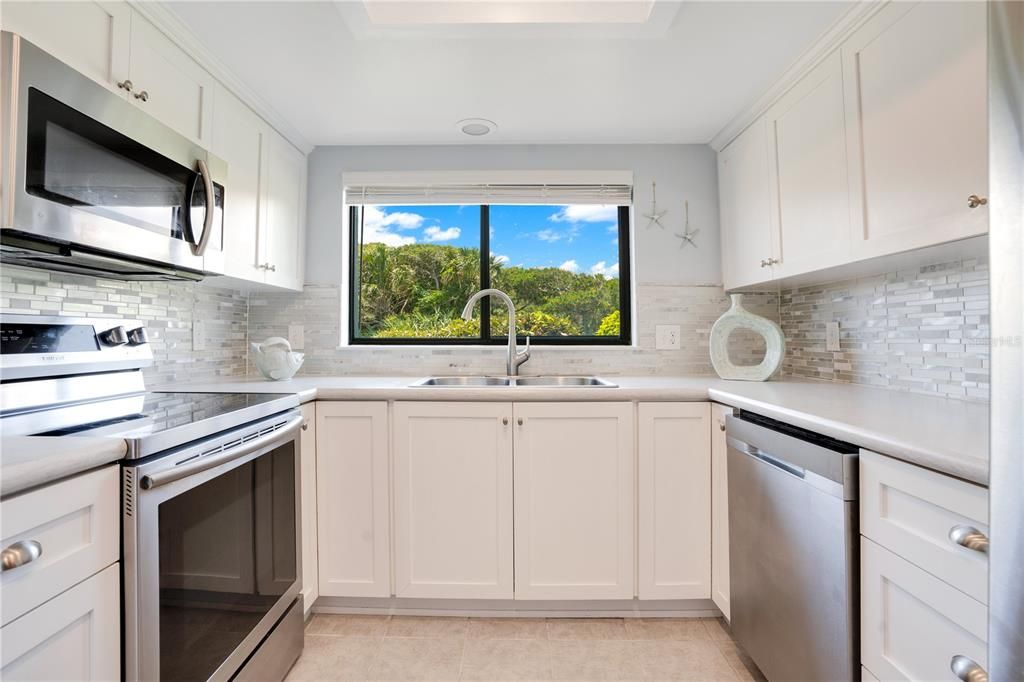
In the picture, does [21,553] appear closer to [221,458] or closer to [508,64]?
[221,458]

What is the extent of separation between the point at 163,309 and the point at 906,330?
2820 millimetres

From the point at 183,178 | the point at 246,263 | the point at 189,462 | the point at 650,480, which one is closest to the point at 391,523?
the point at 189,462

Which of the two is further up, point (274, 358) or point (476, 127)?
point (476, 127)

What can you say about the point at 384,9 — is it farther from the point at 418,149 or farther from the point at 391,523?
the point at 391,523

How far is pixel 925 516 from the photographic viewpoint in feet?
2.86

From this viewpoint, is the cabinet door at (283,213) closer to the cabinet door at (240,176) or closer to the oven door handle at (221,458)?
the cabinet door at (240,176)

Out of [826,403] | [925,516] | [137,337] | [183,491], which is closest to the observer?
[925,516]

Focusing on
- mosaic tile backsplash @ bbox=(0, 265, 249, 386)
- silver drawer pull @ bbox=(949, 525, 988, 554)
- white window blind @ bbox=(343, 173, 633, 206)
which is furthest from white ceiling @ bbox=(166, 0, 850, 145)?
silver drawer pull @ bbox=(949, 525, 988, 554)

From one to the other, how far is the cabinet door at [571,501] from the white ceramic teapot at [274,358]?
1.07 m

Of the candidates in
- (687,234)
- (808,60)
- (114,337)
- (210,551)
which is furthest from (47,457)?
(687,234)

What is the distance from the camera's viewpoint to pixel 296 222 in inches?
92.4

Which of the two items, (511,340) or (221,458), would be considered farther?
(511,340)

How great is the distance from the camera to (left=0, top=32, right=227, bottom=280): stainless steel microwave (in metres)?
0.97

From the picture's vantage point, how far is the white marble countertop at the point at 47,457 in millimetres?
706
